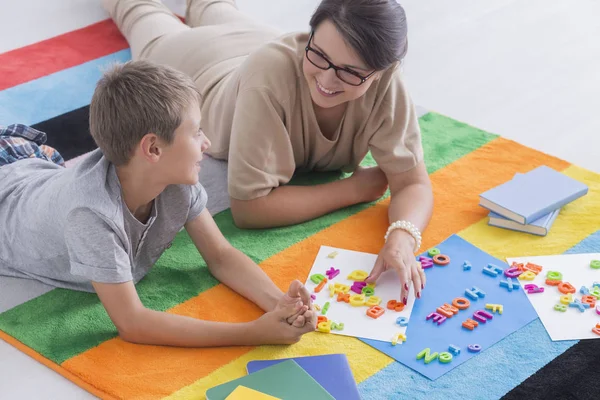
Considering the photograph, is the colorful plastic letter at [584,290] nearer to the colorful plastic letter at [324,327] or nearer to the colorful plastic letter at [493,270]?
the colorful plastic letter at [493,270]

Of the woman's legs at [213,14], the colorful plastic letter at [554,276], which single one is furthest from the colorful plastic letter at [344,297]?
the woman's legs at [213,14]

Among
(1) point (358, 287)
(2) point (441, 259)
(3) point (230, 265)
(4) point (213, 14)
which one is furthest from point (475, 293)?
(4) point (213, 14)

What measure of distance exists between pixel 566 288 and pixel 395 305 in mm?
368

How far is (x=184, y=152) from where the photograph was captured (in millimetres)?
1560

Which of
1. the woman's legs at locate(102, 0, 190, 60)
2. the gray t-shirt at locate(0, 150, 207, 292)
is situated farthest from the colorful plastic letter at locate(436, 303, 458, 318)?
the woman's legs at locate(102, 0, 190, 60)

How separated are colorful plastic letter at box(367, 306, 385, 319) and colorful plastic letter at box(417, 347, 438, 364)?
0.13 m

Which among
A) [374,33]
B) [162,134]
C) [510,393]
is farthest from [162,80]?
[510,393]

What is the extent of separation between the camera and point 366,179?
2.08 metres

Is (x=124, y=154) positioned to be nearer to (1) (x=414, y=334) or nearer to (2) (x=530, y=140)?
(1) (x=414, y=334)

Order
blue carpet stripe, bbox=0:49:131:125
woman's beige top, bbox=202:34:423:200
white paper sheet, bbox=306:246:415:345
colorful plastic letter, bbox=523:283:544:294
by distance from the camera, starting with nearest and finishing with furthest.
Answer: white paper sheet, bbox=306:246:415:345 → colorful plastic letter, bbox=523:283:544:294 → woman's beige top, bbox=202:34:423:200 → blue carpet stripe, bbox=0:49:131:125

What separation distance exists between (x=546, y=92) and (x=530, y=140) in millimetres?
361

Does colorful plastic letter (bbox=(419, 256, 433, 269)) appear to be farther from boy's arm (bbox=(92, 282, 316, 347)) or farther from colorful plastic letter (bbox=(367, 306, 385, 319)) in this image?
boy's arm (bbox=(92, 282, 316, 347))

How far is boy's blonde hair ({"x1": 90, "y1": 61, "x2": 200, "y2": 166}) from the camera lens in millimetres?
1495

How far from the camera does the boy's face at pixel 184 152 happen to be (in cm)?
155
